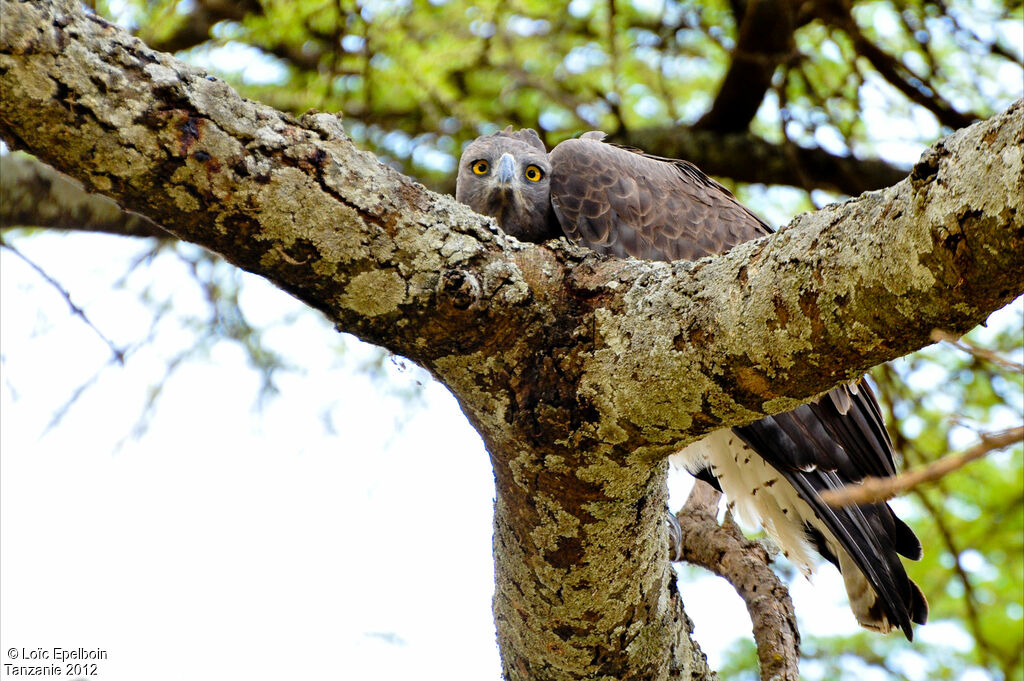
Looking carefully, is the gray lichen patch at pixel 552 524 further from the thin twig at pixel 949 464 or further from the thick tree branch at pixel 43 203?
the thick tree branch at pixel 43 203

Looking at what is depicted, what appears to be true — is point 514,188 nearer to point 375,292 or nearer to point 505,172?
point 505,172

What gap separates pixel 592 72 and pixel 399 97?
1.47 meters

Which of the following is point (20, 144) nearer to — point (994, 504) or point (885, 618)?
point (885, 618)

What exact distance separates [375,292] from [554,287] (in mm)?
532

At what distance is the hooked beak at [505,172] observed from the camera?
14.5 ft

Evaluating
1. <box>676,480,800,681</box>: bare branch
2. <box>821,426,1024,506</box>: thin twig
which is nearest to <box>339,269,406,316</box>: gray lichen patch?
<box>821,426,1024,506</box>: thin twig

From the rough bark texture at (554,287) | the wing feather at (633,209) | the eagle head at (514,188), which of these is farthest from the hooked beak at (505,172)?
the rough bark texture at (554,287)

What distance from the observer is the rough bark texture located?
1910mm

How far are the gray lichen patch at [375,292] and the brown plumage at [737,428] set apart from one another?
5.48 feet

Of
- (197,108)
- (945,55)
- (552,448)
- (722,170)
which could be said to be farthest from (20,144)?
(945,55)

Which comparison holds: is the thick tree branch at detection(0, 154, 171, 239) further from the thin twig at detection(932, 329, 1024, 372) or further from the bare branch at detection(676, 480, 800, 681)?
the thin twig at detection(932, 329, 1024, 372)

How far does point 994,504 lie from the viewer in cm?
581

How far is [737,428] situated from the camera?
140 inches

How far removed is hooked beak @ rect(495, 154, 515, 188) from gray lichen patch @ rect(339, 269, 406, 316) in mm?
2090
